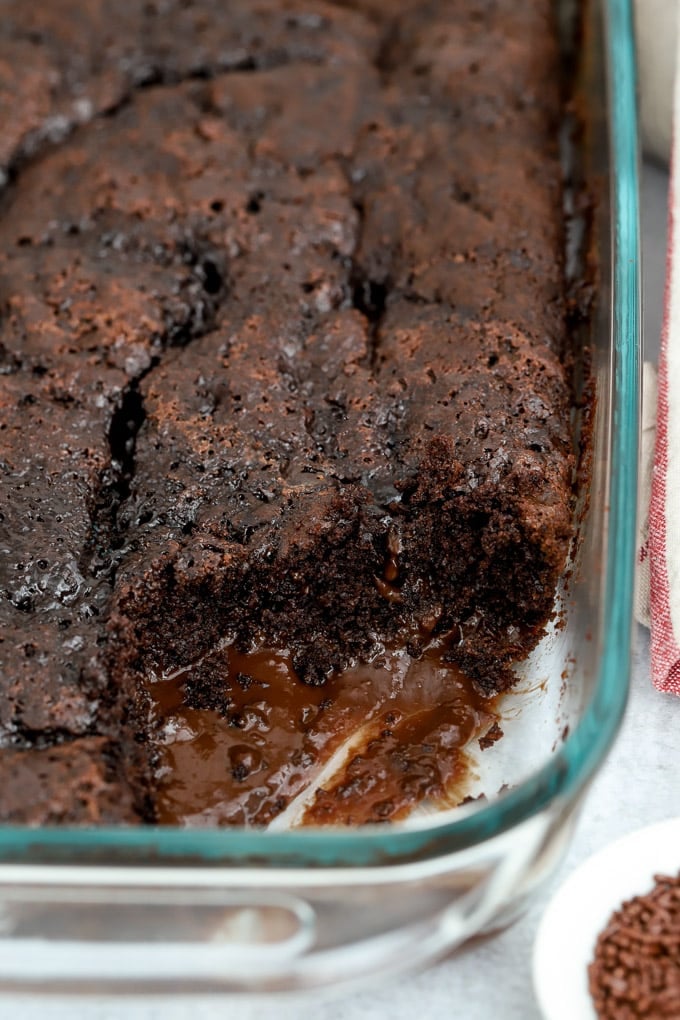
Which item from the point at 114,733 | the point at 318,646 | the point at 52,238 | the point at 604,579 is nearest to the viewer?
the point at 604,579

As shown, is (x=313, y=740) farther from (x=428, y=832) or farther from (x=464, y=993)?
(x=428, y=832)

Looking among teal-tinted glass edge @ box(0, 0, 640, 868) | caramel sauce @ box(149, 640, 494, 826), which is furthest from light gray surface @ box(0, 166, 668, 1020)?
teal-tinted glass edge @ box(0, 0, 640, 868)

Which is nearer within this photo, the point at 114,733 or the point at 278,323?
the point at 114,733

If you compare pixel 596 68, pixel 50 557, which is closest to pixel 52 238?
pixel 50 557

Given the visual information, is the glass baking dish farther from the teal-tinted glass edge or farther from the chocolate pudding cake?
the chocolate pudding cake

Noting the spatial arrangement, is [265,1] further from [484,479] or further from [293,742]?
[293,742]

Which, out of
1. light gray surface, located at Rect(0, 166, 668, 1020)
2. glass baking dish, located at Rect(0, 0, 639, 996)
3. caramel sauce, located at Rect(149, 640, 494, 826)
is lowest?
light gray surface, located at Rect(0, 166, 668, 1020)

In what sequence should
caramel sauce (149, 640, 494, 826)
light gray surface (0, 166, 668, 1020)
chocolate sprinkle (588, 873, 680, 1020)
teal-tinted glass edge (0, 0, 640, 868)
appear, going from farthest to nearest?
1. caramel sauce (149, 640, 494, 826)
2. light gray surface (0, 166, 668, 1020)
3. chocolate sprinkle (588, 873, 680, 1020)
4. teal-tinted glass edge (0, 0, 640, 868)
